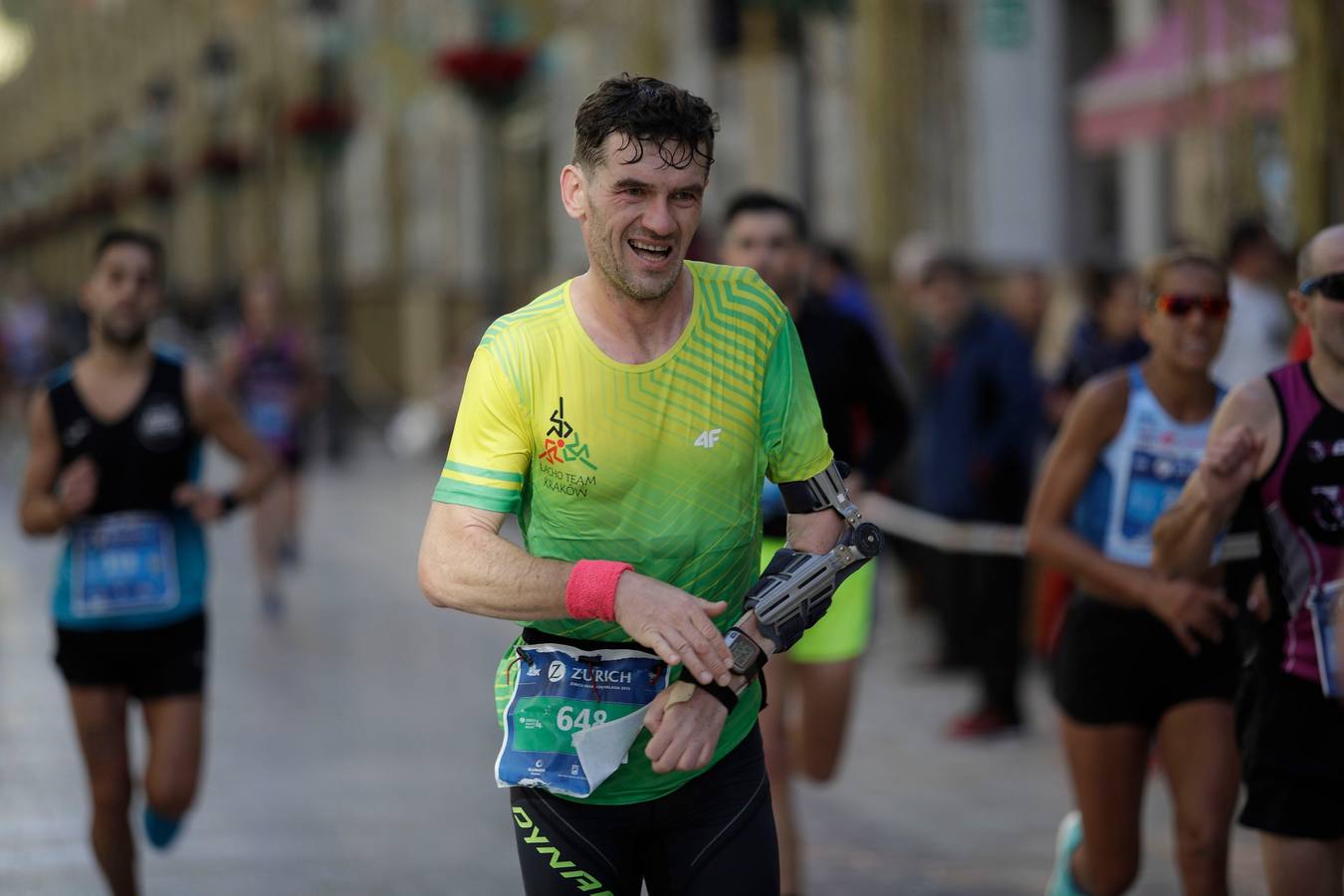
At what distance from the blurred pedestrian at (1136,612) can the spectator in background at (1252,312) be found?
10.8 feet

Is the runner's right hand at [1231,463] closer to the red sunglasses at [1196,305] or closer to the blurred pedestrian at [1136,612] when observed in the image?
the blurred pedestrian at [1136,612]

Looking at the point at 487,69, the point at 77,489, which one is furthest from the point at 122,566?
the point at 487,69

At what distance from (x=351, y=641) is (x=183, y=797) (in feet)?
19.9

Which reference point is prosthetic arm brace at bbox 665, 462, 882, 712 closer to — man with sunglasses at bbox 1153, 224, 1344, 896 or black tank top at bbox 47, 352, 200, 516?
man with sunglasses at bbox 1153, 224, 1344, 896

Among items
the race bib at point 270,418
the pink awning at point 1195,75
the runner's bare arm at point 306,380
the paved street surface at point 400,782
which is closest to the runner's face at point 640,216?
the paved street surface at point 400,782

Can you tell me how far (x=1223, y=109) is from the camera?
11117 millimetres

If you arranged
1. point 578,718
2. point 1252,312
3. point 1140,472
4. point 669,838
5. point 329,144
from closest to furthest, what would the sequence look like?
1. point 578,718
2. point 669,838
3. point 1140,472
4. point 1252,312
5. point 329,144

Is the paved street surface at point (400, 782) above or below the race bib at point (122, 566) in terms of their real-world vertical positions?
below

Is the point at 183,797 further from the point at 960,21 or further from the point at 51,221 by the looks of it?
the point at 51,221

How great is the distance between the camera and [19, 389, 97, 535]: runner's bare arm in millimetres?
6414

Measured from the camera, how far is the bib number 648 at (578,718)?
3.77 m

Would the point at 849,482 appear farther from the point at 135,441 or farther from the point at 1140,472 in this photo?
the point at 135,441

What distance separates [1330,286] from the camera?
449cm

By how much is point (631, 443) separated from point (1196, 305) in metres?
2.17
